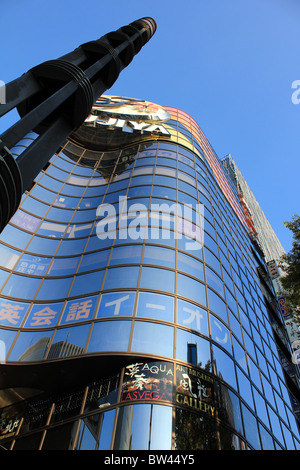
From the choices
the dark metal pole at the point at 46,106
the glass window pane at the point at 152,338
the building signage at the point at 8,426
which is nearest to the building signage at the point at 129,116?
the dark metal pole at the point at 46,106

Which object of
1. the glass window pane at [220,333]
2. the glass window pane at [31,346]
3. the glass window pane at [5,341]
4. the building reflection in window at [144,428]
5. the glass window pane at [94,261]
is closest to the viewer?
the building reflection in window at [144,428]

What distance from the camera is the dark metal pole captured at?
6.20 metres

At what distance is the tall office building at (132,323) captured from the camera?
11.2m

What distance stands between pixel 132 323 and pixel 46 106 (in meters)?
8.83

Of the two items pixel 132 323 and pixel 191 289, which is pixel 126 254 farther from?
pixel 132 323

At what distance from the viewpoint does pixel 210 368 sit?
12.8 meters

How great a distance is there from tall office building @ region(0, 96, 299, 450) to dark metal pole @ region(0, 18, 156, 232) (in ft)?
26.2

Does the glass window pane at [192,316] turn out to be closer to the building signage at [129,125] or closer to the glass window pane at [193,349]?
the glass window pane at [193,349]

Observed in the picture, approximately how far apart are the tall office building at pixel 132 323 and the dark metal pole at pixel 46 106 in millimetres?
7973

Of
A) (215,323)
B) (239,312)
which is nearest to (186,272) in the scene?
(215,323)

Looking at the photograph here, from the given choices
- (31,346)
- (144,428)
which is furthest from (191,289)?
(31,346)

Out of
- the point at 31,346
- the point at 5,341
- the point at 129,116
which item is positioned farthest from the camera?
the point at 129,116

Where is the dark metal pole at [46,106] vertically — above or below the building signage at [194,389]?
above

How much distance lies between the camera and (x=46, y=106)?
7848mm
